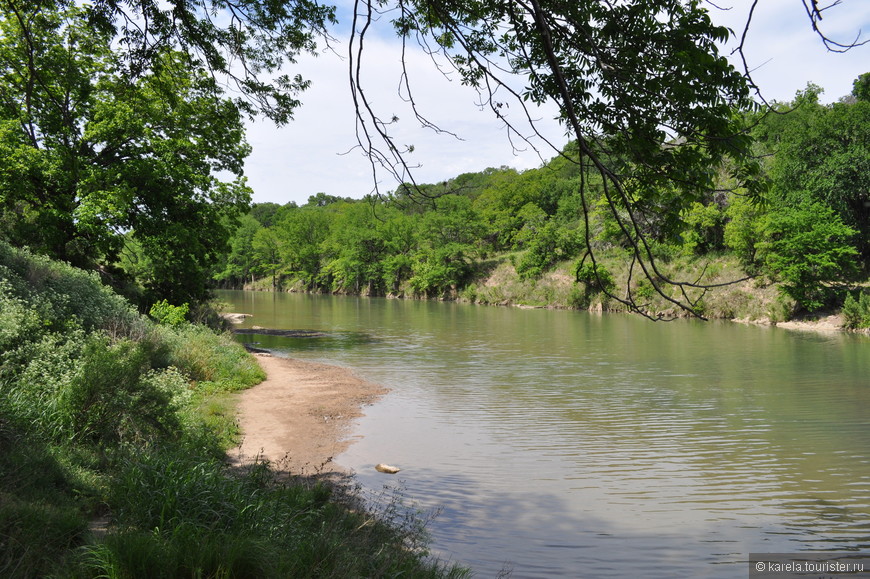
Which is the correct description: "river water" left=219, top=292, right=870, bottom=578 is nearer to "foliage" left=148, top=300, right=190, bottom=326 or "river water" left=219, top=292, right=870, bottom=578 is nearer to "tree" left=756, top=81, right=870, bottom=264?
"foliage" left=148, top=300, right=190, bottom=326

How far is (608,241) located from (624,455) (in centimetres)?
4142

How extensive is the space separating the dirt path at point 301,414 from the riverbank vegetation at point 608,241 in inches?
167

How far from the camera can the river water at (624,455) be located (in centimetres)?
617

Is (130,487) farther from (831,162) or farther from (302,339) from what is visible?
(831,162)

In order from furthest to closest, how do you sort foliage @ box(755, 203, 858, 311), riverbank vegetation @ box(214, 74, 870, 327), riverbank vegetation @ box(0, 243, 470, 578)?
foliage @ box(755, 203, 858, 311)
riverbank vegetation @ box(214, 74, 870, 327)
riverbank vegetation @ box(0, 243, 470, 578)

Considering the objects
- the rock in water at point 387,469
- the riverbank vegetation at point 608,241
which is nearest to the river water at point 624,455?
the rock in water at point 387,469

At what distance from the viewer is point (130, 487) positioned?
4.71 meters

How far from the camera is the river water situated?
6.17 metres

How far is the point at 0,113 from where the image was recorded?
610 inches

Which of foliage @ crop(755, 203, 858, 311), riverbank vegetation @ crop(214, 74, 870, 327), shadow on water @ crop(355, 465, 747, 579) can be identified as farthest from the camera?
foliage @ crop(755, 203, 858, 311)

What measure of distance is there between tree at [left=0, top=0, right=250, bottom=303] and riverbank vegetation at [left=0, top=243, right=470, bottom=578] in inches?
257

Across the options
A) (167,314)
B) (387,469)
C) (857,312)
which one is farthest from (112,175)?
(857,312)

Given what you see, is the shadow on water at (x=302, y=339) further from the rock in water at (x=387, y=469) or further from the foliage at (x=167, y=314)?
the rock in water at (x=387, y=469)

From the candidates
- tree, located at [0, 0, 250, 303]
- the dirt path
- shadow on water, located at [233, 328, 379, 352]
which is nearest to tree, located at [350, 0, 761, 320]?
the dirt path
